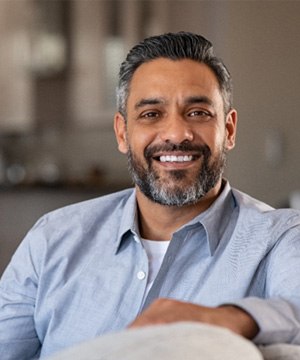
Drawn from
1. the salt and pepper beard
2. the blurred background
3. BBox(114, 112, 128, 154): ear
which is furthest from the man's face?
the blurred background

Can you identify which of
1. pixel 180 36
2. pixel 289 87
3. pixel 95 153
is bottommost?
pixel 95 153

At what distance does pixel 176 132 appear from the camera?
1.66 m

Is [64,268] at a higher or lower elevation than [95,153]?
higher

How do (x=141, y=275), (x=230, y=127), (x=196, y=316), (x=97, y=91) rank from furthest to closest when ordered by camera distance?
(x=97, y=91) < (x=230, y=127) < (x=141, y=275) < (x=196, y=316)

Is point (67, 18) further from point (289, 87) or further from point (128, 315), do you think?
point (128, 315)

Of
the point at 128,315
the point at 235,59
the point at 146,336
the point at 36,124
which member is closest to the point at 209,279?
the point at 128,315

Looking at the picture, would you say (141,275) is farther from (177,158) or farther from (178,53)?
(178,53)

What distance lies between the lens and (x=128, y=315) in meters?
1.60

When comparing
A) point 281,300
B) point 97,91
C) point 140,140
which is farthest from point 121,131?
point 97,91

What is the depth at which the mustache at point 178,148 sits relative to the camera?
1.66 metres

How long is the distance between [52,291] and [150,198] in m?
0.28

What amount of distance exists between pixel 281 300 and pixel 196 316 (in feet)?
0.78

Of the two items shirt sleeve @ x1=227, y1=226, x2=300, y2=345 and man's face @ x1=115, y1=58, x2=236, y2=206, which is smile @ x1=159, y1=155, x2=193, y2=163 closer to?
man's face @ x1=115, y1=58, x2=236, y2=206

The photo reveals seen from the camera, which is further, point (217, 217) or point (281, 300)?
point (217, 217)
